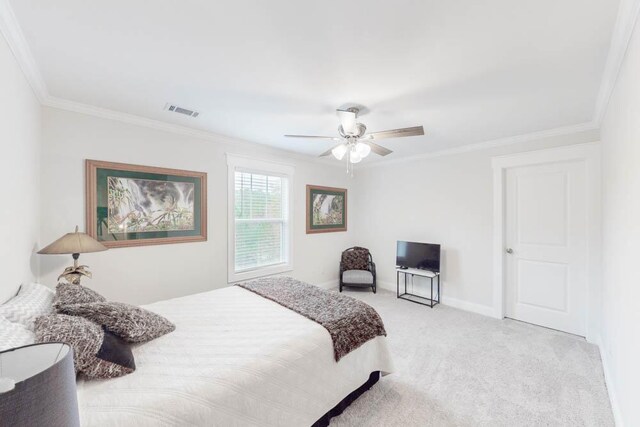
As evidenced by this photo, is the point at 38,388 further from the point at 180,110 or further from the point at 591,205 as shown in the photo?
the point at 591,205

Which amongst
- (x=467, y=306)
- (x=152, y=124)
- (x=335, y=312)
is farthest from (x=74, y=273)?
(x=467, y=306)

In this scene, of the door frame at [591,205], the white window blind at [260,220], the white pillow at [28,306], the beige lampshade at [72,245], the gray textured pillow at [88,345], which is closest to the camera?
the gray textured pillow at [88,345]

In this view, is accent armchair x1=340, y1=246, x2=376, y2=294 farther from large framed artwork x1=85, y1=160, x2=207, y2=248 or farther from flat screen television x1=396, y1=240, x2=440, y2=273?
large framed artwork x1=85, y1=160, x2=207, y2=248

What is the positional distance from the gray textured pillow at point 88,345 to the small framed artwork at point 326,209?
3.36 metres

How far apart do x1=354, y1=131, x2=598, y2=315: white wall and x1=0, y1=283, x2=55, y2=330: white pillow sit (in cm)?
431

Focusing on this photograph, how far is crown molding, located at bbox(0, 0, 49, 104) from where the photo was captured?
137 centimetres

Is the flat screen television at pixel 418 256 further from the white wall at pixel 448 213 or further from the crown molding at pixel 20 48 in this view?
the crown molding at pixel 20 48

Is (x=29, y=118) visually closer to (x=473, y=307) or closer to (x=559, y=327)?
(x=473, y=307)

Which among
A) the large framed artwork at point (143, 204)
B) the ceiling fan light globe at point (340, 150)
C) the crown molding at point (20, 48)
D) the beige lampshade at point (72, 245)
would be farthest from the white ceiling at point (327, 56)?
the beige lampshade at point (72, 245)

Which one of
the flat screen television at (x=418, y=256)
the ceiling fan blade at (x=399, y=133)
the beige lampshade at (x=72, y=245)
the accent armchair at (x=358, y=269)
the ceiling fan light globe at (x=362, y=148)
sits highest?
the ceiling fan blade at (x=399, y=133)

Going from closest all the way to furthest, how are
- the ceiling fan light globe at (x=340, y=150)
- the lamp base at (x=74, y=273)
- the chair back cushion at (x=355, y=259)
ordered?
the lamp base at (x=74, y=273)
the ceiling fan light globe at (x=340, y=150)
the chair back cushion at (x=355, y=259)

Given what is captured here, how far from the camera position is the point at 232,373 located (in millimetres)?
1353

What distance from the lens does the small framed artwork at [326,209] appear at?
4.61 m

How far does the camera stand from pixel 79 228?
2.55 metres
